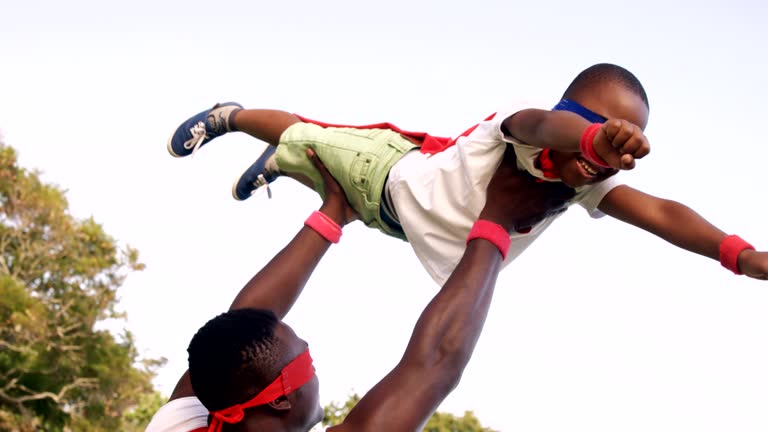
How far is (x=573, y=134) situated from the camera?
2891 mm

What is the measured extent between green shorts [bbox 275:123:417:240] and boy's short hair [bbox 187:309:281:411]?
1.09 metres

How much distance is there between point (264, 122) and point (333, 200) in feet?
1.80

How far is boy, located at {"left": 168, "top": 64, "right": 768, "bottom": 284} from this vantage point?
10.2 feet

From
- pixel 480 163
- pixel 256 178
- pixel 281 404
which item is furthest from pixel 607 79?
pixel 256 178

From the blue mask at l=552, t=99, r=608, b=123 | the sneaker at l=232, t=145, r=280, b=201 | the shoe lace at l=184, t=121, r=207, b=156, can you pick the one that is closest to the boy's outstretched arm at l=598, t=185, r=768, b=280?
the blue mask at l=552, t=99, r=608, b=123

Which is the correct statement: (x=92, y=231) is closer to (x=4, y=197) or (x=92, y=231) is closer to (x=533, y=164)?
(x=4, y=197)

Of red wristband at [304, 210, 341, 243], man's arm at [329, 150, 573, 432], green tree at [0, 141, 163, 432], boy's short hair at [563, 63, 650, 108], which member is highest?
green tree at [0, 141, 163, 432]

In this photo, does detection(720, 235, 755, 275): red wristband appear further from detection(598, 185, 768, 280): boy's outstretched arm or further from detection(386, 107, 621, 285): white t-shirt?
detection(386, 107, 621, 285): white t-shirt

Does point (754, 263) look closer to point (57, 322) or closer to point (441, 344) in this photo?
point (441, 344)

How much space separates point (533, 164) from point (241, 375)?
1.25 m

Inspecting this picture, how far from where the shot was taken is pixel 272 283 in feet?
11.9

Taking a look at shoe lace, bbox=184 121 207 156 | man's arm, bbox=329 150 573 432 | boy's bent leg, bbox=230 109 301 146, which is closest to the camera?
man's arm, bbox=329 150 573 432

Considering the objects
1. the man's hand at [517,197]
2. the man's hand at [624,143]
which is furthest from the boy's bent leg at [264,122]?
the man's hand at [624,143]

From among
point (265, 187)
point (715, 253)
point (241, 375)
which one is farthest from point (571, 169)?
point (265, 187)
